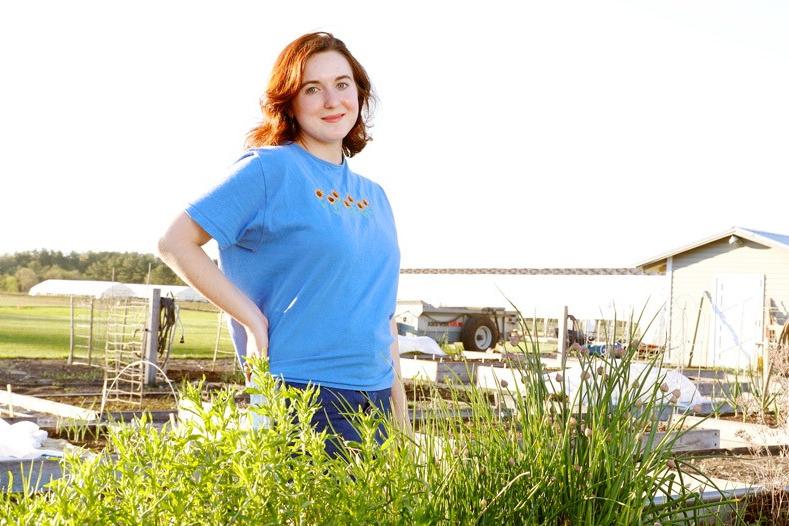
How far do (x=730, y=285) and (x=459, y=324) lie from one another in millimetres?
6257

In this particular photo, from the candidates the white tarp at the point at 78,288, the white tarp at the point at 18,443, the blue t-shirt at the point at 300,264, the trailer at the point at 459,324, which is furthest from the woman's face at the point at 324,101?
the white tarp at the point at 78,288

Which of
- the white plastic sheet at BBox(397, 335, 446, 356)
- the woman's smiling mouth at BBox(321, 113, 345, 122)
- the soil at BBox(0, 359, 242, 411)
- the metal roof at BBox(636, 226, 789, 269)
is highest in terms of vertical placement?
the metal roof at BBox(636, 226, 789, 269)

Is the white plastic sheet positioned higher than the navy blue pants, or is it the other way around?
the navy blue pants

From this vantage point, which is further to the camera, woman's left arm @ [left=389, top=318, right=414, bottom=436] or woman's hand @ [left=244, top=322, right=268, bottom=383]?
woman's left arm @ [left=389, top=318, right=414, bottom=436]

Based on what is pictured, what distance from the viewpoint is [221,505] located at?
1468mm

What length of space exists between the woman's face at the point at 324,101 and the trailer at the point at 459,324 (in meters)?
19.1

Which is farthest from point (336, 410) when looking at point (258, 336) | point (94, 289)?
point (94, 289)

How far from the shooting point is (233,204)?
209cm

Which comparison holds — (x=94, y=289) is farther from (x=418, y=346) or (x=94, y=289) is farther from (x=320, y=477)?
(x=320, y=477)

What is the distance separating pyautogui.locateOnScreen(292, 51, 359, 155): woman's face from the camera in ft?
7.63

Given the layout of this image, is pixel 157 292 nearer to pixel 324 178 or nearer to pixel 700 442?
pixel 700 442

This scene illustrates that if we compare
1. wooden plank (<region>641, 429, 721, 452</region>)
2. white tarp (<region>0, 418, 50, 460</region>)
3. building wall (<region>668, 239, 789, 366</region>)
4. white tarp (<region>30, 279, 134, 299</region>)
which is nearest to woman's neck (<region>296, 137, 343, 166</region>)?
white tarp (<region>0, 418, 50, 460</region>)

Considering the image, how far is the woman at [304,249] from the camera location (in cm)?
209

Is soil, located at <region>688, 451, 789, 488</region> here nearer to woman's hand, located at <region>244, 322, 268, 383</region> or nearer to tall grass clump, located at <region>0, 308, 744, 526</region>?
tall grass clump, located at <region>0, 308, 744, 526</region>
